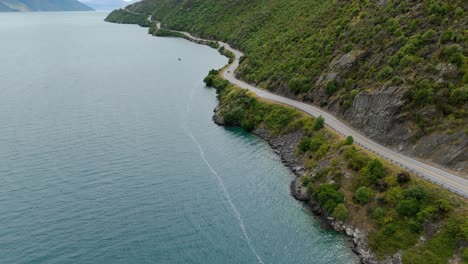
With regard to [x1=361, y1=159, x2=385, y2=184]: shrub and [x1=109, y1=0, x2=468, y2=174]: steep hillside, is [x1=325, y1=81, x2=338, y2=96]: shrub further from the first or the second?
[x1=361, y1=159, x2=385, y2=184]: shrub

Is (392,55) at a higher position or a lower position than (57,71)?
higher

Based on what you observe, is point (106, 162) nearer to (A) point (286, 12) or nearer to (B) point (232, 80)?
(B) point (232, 80)

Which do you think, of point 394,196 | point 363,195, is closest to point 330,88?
point 363,195

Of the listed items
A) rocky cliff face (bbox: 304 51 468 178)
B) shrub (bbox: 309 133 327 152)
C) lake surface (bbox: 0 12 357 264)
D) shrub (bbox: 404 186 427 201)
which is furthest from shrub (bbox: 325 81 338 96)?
shrub (bbox: 404 186 427 201)

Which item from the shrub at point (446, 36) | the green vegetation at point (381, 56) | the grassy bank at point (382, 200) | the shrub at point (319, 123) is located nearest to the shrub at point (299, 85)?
the green vegetation at point (381, 56)

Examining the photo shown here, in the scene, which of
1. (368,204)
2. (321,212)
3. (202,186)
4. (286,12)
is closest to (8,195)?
(202,186)

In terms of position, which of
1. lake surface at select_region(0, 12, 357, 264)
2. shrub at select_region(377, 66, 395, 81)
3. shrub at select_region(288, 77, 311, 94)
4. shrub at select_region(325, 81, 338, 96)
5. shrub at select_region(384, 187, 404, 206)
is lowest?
lake surface at select_region(0, 12, 357, 264)

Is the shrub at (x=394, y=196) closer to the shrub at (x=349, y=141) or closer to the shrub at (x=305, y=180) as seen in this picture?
the shrub at (x=305, y=180)

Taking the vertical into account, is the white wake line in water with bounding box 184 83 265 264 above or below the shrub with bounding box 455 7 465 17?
below
